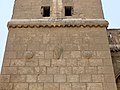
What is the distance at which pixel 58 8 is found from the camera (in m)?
12.9

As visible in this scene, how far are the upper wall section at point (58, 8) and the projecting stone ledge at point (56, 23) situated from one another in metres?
0.56

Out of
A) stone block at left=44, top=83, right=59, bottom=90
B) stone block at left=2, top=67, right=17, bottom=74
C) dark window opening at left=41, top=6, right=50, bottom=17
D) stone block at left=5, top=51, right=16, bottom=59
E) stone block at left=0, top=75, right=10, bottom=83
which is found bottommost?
stone block at left=44, top=83, right=59, bottom=90

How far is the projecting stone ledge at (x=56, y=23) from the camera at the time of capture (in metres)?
11.6

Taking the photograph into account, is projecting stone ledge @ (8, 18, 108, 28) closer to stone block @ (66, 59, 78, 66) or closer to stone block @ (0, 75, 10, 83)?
stone block @ (66, 59, 78, 66)

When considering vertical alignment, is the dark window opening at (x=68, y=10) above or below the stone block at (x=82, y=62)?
above

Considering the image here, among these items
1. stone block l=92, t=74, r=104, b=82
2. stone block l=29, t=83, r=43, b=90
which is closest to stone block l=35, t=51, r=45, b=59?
stone block l=29, t=83, r=43, b=90

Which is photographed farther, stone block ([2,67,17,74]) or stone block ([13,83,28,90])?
stone block ([2,67,17,74])

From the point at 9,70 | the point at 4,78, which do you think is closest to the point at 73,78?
the point at 9,70

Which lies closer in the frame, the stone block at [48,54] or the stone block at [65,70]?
the stone block at [65,70]

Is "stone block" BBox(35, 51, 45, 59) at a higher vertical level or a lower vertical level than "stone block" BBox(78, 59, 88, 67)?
higher

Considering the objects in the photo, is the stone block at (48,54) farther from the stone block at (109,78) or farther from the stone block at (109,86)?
the stone block at (109,86)

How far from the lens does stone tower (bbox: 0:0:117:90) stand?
31.5 feet

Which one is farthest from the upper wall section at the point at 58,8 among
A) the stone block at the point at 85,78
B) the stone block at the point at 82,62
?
the stone block at the point at 85,78

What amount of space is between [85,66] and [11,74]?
271cm
